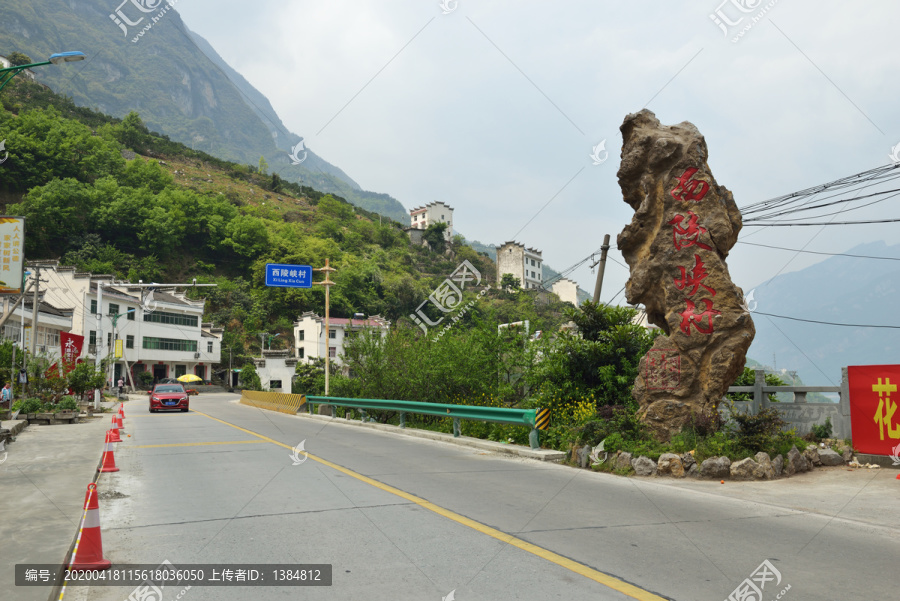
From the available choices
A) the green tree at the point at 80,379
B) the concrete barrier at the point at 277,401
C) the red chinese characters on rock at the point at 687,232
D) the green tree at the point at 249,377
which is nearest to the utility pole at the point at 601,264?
the red chinese characters on rock at the point at 687,232

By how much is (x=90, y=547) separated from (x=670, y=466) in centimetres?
823

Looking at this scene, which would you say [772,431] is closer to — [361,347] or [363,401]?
[363,401]

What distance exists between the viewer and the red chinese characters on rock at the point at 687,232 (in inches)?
441

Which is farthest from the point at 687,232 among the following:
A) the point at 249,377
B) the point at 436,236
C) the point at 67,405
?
the point at 436,236

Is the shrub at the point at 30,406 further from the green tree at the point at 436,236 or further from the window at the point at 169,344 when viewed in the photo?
the green tree at the point at 436,236

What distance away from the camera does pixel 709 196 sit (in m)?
11.3

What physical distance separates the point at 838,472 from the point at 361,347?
1640 centimetres

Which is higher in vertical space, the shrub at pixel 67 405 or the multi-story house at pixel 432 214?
the multi-story house at pixel 432 214

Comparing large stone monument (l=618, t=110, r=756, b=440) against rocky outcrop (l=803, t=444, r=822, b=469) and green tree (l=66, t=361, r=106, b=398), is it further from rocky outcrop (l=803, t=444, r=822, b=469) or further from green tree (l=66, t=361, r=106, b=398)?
green tree (l=66, t=361, r=106, b=398)

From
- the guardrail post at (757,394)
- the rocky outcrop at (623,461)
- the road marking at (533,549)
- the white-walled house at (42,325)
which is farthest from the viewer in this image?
the white-walled house at (42,325)

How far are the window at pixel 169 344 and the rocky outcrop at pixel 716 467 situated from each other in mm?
68172

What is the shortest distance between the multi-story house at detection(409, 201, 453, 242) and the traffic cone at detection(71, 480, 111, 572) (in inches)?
5709

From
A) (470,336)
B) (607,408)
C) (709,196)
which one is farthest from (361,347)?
(709,196)

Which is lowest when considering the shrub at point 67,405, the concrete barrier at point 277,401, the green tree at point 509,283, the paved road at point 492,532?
the concrete barrier at point 277,401
